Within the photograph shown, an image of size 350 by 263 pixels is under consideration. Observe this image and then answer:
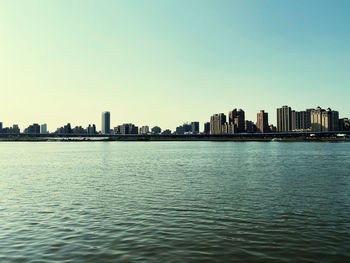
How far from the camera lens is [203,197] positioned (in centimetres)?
2434

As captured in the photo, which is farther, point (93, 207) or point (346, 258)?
point (93, 207)

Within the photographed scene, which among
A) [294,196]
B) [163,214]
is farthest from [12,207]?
[294,196]

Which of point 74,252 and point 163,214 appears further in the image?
point 163,214

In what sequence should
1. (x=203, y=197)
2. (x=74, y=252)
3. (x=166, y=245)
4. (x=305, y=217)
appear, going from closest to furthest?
(x=74, y=252), (x=166, y=245), (x=305, y=217), (x=203, y=197)

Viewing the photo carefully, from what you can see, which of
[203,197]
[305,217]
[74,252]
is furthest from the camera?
[203,197]

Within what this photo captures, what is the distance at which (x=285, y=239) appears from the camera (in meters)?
14.0

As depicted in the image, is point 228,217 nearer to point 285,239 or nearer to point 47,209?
point 285,239

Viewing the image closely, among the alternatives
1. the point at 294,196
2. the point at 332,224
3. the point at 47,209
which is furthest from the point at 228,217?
the point at 47,209

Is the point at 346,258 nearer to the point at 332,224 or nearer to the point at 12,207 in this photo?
the point at 332,224

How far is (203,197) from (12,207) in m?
15.1

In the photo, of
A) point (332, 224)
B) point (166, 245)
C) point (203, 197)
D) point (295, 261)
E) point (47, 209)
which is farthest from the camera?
point (203, 197)

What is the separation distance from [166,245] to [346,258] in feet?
25.1

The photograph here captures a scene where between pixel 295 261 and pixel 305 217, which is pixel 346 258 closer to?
pixel 295 261

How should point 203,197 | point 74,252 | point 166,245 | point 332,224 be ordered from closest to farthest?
1. point 74,252
2. point 166,245
3. point 332,224
4. point 203,197
